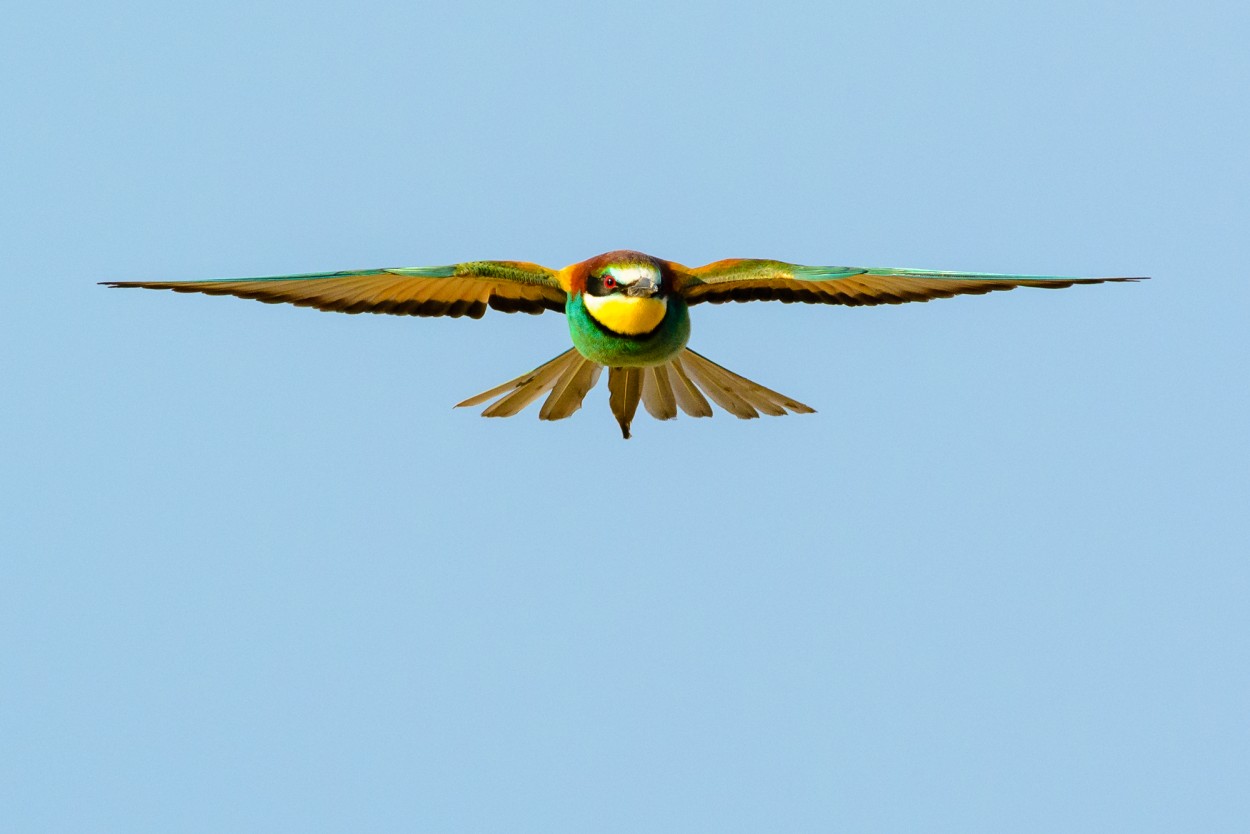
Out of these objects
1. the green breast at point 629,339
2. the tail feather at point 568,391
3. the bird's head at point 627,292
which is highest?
the bird's head at point 627,292

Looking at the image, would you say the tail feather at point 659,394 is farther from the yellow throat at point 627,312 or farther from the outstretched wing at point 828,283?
the yellow throat at point 627,312

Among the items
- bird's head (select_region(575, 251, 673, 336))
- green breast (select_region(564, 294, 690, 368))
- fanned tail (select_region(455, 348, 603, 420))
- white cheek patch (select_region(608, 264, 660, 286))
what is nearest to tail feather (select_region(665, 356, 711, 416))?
fanned tail (select_region(455, 348, 603, 420))

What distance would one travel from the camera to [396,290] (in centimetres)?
811

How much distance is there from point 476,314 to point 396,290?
407 mm

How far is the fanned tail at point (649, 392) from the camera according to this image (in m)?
8.51

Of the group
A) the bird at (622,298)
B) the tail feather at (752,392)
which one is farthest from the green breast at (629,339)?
the tail feather at (752,392)

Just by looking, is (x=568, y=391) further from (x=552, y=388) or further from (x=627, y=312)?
(x=627, y=312)

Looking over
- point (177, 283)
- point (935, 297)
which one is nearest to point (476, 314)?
point (177, 283)

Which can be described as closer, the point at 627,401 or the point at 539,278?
the point at 539,278

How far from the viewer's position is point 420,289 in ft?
26.6

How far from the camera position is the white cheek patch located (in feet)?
24.6

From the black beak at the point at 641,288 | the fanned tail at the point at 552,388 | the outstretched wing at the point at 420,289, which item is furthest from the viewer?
the fanned tail at the point at 552,388

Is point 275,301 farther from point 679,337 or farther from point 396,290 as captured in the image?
point 679,337

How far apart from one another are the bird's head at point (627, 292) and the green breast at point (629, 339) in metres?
0.04
